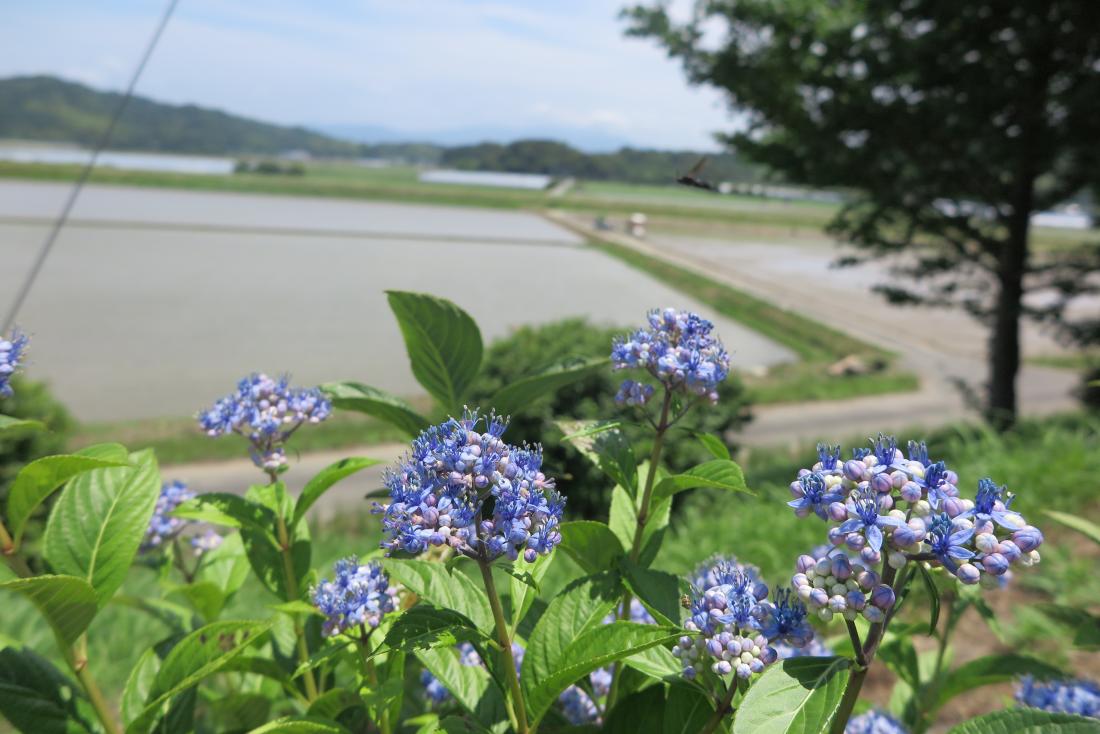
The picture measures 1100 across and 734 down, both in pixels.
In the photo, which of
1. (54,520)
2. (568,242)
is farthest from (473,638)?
(568,242)

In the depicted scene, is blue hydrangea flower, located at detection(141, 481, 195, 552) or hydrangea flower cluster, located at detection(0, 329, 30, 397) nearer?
hydrangea flower cluster, located at detection(0, 329, 30, 397)

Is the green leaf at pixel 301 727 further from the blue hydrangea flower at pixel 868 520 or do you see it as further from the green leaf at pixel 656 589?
the blue hydrangea flower at pixel 868 520

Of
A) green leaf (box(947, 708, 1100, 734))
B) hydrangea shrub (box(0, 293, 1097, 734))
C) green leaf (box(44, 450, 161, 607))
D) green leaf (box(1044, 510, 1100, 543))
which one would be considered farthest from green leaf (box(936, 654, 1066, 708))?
green leaf (box(44, 450, 161, 607))

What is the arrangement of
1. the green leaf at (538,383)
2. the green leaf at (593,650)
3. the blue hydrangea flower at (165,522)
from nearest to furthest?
1. the green leaf at (593,650)
2. the green leaf at (538,383)
3. the blue hydrangea flower at (165,522)

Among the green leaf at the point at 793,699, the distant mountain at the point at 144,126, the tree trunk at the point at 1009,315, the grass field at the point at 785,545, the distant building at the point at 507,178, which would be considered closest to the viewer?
the green leaf at the point at 793,699

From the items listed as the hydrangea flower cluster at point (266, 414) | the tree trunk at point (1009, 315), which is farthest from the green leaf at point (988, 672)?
the tree trunk at point (1009, 315)

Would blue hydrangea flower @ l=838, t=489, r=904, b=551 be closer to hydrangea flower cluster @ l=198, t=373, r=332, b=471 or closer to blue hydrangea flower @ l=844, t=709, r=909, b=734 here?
blue hydrangea flower @ l=844, t=709, r=909, b=734

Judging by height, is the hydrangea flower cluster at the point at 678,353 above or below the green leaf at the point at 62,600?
above
